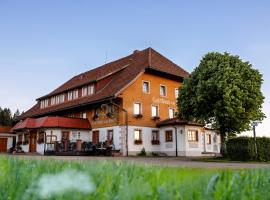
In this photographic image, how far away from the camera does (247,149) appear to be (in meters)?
23.3

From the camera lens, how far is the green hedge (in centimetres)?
2327

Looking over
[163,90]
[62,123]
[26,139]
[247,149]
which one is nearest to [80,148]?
[62,123]

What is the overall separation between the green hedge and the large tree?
171cm

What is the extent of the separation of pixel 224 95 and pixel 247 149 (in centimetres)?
413

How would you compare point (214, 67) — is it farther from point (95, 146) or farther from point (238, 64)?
point (95, 146)

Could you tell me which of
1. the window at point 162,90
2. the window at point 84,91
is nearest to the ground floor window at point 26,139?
the window at point 84,91

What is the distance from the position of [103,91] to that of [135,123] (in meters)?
5.29

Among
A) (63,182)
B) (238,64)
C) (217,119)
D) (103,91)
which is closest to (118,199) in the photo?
(63,182)

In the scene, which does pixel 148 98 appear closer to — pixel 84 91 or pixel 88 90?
pixel 88 90

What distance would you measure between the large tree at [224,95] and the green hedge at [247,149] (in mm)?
1712

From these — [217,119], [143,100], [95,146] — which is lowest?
[95,146]

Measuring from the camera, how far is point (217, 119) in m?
24.9

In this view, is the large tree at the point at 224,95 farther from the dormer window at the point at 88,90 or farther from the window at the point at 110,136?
the dormer window at the point at 88,90

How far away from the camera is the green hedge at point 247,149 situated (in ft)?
76.3
